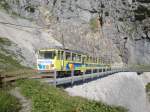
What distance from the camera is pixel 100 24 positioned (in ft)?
286

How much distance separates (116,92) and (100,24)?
49.8 meters

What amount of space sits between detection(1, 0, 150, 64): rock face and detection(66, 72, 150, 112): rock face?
19725 millimetres

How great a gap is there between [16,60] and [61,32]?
3142 centimetres

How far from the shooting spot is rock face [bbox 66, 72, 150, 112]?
92.5ft

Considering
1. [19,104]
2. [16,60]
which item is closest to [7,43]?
[16,60]

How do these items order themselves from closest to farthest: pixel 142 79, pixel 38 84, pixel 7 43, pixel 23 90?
1. pixel 23 90
2. pixel 38 84
3. pixel 7 43
4. pixel 142 79

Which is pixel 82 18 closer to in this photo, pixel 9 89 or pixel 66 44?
pixel 66 44

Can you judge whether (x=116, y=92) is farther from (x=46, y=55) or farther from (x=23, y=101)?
(x=23, y=101)

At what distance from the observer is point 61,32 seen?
6769 cm

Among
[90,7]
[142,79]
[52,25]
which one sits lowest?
[142,79]

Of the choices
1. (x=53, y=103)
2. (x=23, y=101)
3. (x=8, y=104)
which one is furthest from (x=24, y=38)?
(x=8, y=104)

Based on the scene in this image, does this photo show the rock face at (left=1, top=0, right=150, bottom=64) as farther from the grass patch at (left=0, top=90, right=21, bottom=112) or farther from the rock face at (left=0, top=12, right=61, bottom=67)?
the grass patch at (left=0, top=90, right=21, bottom=112)

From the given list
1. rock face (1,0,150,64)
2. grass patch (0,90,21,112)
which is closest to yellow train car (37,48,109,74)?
grass patch (0,90,21,112)

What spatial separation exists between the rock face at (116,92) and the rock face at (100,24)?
64.7 ft
